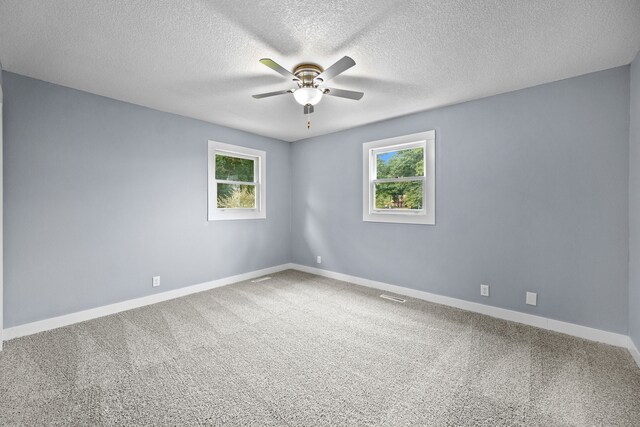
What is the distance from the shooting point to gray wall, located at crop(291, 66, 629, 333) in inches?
98.8

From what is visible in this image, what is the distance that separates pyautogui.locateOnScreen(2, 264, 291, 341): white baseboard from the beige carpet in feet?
0.40

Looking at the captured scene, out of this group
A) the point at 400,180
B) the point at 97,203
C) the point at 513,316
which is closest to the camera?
the point at 513,316

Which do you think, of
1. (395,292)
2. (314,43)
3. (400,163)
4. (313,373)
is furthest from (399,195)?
(313,373)

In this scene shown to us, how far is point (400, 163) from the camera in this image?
4.00m

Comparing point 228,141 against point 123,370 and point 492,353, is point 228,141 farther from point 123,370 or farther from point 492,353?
point 492,353

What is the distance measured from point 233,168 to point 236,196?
→ 0.46m

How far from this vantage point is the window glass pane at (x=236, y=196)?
4.41 metres

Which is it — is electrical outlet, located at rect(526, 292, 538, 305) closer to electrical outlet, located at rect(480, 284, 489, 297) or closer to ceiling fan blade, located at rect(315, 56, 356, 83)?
electrical outlet, located at rect(480, 284, 489, 297)

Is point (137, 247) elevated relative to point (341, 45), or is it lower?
lower

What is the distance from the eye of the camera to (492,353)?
2.35 meters

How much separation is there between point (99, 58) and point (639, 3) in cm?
382

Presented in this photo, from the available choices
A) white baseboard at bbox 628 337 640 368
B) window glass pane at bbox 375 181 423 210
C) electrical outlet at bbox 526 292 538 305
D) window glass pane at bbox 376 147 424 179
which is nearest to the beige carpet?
white baseboard at bbox 628 337 640 368

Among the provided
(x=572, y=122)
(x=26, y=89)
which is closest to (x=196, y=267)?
(x=26, y=89)

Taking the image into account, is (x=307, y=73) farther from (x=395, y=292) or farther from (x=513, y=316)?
(x=513, y=316)
